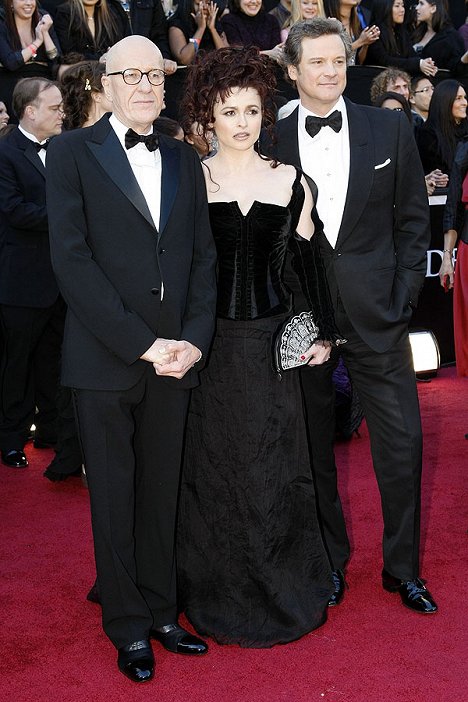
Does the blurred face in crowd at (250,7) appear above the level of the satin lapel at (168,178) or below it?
above

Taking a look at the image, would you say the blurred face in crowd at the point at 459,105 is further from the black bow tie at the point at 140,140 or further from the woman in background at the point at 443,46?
the black bow tie at the point at 140,140

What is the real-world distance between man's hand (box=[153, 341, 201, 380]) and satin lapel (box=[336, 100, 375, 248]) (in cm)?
72

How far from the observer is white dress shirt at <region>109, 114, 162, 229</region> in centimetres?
277

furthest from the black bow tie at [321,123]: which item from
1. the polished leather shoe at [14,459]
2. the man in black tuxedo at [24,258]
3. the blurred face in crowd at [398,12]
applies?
the blurred face in crowd at [398,12]

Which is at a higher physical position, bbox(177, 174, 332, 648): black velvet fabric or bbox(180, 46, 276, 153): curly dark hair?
bbox(180, 46, 276, 153): curly dark hair

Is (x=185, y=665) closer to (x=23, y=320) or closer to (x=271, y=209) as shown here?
(x=271, y=209)

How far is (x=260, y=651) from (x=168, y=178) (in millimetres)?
1498

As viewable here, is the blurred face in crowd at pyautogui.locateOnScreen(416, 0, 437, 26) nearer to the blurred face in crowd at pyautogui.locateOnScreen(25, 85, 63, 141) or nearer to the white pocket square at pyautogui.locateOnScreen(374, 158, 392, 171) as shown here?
the blurred face in crowd at pyautogui.locateOnScreen(25, 85, 63, 141)

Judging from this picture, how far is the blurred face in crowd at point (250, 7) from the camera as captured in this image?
7.82m

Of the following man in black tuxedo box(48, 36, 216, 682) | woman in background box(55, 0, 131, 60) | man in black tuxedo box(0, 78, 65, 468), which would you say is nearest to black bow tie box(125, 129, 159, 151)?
man in black tuxedo box(48, 36, 216, 682)

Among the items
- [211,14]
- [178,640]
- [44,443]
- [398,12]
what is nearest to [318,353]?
[178,640]

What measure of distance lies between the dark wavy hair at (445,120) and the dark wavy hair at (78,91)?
3578mm

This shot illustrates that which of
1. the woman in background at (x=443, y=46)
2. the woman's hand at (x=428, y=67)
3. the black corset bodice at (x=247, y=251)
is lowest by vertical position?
the black corset bodice at (x=247, y=251)

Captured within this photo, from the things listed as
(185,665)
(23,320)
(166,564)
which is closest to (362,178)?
(166,564)
